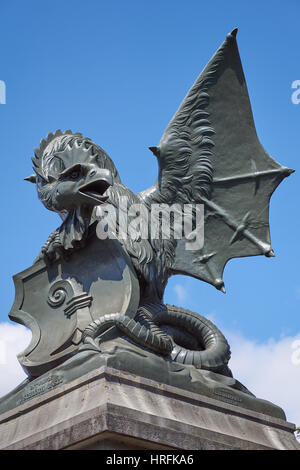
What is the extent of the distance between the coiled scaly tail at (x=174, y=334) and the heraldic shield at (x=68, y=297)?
0.84 feet

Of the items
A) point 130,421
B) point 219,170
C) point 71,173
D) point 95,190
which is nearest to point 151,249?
point 95,190

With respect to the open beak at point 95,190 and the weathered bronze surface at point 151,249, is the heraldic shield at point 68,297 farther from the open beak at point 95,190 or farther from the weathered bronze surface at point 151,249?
the open beak at point 95,190

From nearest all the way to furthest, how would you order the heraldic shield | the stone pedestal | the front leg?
the stone pedestal
the heraldic shield
the front leg

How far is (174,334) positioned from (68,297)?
4.88ft

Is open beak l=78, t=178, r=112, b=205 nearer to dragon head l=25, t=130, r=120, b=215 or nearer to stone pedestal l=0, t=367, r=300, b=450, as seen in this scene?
dragon head l=25, t=130, r=120, b=215

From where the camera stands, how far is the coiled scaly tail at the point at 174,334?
680 centimetres

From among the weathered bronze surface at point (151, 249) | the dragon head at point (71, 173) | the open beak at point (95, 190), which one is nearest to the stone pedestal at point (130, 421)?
the weathered bronze surface at point (151, 249)

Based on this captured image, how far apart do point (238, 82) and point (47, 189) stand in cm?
308

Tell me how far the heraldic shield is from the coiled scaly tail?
26 cm

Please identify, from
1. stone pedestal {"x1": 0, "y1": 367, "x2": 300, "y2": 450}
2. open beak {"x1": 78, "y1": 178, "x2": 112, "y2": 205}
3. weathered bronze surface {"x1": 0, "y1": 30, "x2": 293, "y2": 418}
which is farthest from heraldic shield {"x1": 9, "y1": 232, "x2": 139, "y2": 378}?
stone pedestal {"x1": 0, "y1": 367, "x2": 300, "y2": 450}

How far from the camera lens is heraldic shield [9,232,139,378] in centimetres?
711

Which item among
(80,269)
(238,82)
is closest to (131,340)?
(80,269)

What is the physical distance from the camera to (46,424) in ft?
19.9

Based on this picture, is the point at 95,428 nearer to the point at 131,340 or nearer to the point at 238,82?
the point at 131,340
